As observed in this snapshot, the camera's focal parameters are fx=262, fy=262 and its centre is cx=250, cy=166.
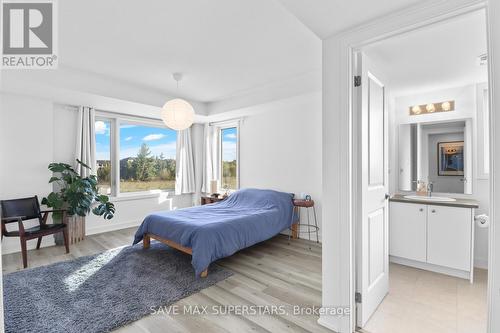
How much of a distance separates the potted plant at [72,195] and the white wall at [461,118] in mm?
4542

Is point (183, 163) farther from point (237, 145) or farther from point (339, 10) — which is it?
point (339, 10)

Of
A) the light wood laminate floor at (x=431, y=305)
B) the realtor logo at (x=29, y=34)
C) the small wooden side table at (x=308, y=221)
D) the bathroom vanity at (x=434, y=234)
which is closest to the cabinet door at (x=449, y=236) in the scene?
the bathroom vanity at (x=434, y=234)

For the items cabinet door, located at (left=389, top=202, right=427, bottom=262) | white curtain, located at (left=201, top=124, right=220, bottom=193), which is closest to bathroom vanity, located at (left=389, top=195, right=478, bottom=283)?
cabinet door, located at (left=389, top=202, right=427, bottom=262)

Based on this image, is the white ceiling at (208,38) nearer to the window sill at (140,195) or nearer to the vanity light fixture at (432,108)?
the vanity light fixture at (432,108)

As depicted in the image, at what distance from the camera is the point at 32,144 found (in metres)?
3.85

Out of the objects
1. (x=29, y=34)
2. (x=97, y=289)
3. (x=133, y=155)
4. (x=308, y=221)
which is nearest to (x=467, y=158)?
(x=308, y=221)

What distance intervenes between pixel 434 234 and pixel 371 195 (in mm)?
1530

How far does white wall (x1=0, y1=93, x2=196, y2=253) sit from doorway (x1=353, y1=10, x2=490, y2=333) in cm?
431

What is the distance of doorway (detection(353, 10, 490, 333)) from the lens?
6.90 ft

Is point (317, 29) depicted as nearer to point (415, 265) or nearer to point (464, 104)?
point (464, 104)

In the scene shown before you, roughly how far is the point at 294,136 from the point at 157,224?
2.58 metres

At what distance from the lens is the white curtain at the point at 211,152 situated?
19.6 feet

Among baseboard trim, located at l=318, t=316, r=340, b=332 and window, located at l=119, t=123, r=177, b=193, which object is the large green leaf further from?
baseboard trim, located at l=318, t=316, r=340, b=332

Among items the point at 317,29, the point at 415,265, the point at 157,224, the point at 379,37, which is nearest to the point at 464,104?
the point at 415,265
